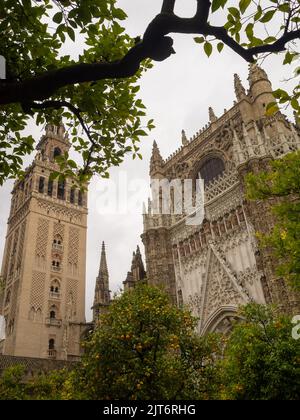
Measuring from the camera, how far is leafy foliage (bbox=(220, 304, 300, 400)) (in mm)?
9102

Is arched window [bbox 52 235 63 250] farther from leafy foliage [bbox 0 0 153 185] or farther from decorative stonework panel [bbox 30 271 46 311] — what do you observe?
leafy foliage [bbox 0 0 153 185]

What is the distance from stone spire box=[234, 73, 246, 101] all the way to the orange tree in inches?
659

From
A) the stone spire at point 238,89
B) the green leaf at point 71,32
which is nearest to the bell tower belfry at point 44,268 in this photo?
the stone spire at point 238,89

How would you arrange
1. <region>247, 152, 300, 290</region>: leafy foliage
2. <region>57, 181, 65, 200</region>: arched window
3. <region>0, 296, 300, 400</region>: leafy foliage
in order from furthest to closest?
<region>57, 181, 65, 200</region>: arched window
<region>0, 296, 300, 400</region>: leafy foliage
<region>247, 152, 300, 290</region>: leafy foliage

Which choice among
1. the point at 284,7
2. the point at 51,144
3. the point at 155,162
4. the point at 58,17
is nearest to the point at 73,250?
the point at 51,144

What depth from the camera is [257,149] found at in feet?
66.6

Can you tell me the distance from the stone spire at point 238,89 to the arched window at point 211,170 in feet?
13.8

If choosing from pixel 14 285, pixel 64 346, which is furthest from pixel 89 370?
pixel 14 285

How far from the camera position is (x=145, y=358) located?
33.0 feet

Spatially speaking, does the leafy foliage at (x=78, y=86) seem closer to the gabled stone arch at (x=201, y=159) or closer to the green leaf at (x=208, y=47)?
the green leaf at (x=208, y=47)

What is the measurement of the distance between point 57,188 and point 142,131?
41.7 metres

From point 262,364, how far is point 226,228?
1164cm

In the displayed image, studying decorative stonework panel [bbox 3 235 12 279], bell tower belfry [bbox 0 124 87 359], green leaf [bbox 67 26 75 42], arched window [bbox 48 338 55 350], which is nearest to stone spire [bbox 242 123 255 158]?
green leaf [bbox 67 26 75 42]

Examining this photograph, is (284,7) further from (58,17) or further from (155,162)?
(155,162)
